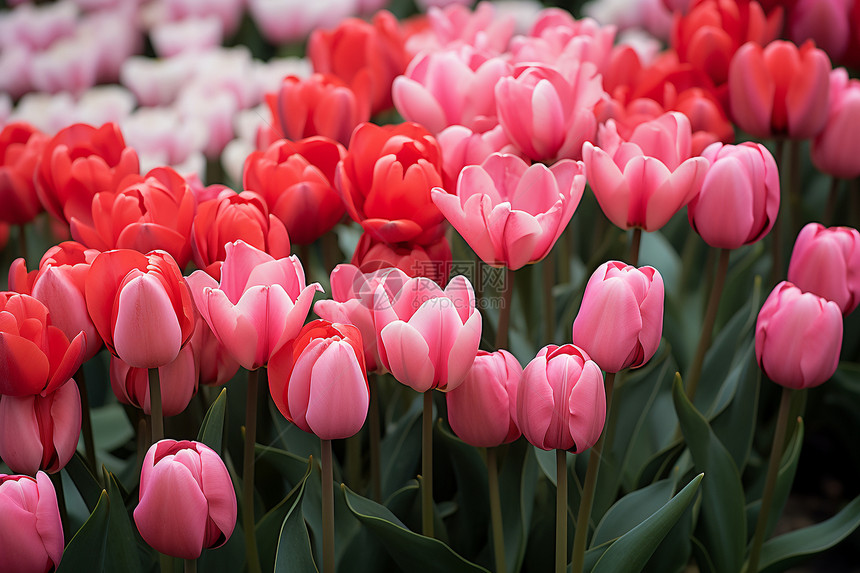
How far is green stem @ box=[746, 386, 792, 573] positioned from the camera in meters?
0.81

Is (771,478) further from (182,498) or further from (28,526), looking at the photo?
(28,526)

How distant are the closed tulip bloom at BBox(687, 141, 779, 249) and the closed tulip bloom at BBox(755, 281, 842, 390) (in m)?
0.08

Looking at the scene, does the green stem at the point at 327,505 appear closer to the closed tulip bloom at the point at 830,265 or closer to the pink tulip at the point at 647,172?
the pink tulip at the point at 647,172

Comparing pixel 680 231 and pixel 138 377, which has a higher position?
pixel 138 377

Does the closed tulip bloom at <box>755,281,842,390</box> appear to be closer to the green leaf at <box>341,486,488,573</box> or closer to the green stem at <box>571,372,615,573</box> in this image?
the green stem at <box>571,372,615,573</box>

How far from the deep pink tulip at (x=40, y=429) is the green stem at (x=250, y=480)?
0.15 meters

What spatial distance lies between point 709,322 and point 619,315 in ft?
0.90

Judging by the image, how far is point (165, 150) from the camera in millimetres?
1377

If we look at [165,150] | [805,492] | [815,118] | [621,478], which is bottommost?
[805,492]

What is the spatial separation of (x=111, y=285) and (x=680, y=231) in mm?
948

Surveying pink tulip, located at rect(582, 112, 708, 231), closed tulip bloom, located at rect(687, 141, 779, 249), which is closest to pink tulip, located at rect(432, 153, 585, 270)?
pink tulip, located at rect(582, 112, 708, 231)

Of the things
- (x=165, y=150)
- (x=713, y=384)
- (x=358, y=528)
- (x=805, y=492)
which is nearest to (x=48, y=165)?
(x=165, y=150)

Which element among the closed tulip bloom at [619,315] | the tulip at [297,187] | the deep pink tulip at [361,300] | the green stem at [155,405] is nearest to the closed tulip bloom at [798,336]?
the closed tulip bloom at [619,315]

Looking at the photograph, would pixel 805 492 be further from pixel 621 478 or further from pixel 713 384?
pixel 621 478
